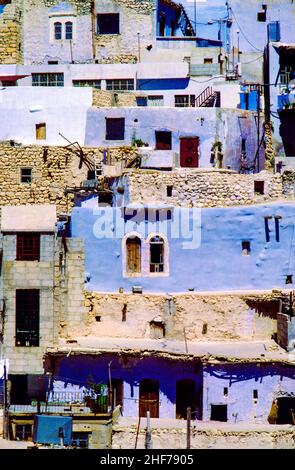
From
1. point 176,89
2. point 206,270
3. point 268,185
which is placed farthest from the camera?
point 176,89

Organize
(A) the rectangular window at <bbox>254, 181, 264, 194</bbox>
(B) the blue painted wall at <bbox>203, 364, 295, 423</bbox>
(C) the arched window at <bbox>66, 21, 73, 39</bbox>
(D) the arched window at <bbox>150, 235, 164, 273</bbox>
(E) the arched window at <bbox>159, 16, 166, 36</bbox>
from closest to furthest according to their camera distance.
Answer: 1. (B) the blue painted wall at <bbox>203, 364, 295, 423</bbox>
2. (D) the arched window at <bbox>150, 235, 164, 273</bbox>
3. (A) the rectangular window at <bbox>254, 181, 264, 194</bbox>
4. (C) the arched window at <bbox>66, 21, 73, 39</bbox>
5. (E) the arched window at <bbox>159, 16, 166, 36</bbox>

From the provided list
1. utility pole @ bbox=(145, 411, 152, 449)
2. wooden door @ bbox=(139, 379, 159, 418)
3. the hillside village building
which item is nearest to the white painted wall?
the hillside village building

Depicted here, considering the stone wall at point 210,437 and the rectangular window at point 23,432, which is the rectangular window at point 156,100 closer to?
the stone wall at point 210,437

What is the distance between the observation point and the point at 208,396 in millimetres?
38812

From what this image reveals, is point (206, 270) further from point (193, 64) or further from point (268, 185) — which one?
point (193, 64)

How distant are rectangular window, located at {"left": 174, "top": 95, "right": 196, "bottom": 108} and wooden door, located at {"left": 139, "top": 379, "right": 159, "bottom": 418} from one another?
14371 mm

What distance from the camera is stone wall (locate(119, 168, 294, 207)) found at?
43.0 metres

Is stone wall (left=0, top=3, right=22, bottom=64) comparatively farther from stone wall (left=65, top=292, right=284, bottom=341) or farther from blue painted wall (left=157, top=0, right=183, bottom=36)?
stone wall (left=65, top=292, right=284, bottom=341)

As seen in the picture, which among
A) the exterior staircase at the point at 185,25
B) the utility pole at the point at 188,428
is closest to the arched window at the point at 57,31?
the exterior staircase at the point at 185,25

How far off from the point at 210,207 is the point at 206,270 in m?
2.44

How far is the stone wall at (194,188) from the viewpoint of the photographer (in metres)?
43.0

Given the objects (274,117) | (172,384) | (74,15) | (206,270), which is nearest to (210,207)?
(206,270)
